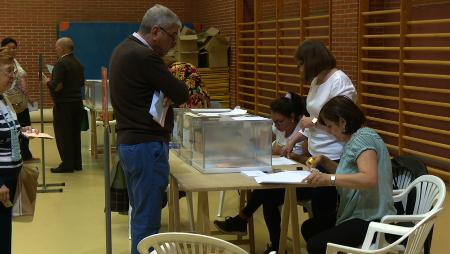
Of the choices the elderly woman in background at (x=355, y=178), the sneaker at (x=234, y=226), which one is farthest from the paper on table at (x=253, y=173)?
the sneaker at (x=234, y=226)

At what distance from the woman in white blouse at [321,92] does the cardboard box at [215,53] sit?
23.7 ft

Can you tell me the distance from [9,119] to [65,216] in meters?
2.59

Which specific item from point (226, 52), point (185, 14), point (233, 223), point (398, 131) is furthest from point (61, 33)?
point (233, 223)

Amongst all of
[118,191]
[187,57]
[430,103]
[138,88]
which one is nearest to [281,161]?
[138,88]

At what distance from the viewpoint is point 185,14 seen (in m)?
13.9

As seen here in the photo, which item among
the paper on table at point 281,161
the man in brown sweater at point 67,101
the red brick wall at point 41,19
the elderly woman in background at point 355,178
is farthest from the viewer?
the red brick wall at point 41,19

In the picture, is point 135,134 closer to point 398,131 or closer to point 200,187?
point 200,187

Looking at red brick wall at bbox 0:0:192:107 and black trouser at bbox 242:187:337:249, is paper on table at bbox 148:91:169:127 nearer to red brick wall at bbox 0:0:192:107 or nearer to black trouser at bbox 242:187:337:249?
black trouser at bbox 242:187:337:249

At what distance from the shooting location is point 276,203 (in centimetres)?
418

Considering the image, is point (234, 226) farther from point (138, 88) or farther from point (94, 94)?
point (94, 94)

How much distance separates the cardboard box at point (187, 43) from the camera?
10797 millimetres

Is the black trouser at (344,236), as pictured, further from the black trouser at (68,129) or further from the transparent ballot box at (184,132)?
the black trouser at (68,129)

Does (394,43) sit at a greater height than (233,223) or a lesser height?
greater

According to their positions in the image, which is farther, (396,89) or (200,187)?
(396,89)
